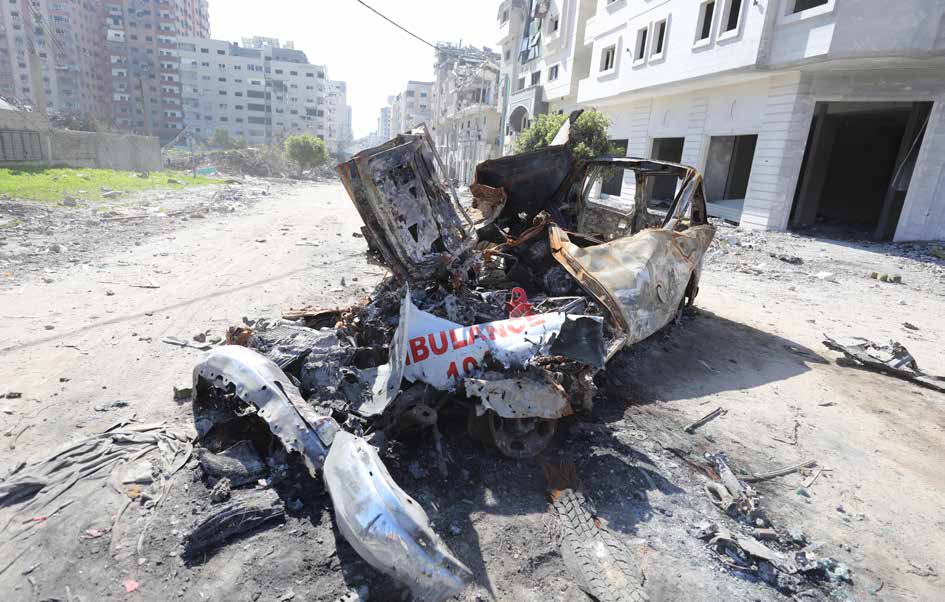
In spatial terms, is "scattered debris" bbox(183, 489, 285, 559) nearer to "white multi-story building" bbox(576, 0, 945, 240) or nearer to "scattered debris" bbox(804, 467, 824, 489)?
"scattered debris" bbox(804, 467, 824, 489)

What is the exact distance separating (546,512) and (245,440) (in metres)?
1.91

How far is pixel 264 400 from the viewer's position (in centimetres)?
270

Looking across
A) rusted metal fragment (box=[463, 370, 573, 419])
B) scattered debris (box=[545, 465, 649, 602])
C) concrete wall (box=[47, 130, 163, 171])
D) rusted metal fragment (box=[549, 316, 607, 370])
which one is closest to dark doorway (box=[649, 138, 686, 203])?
rusted metal fragment (box=[549, 316, 607, 370])

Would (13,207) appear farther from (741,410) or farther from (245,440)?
(741,410)

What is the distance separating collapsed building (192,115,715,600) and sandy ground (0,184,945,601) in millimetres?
424

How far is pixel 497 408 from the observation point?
2.92 m

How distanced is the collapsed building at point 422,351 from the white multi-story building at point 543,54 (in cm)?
2160

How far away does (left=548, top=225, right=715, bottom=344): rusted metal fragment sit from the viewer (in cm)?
395

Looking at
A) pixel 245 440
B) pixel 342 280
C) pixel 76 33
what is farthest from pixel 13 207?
pixel 76 33

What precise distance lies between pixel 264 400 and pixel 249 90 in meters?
101

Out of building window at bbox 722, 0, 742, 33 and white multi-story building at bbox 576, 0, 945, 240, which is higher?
building window at bbox 722, 0, 742, 33

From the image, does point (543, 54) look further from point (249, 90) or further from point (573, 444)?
point (249, 90)

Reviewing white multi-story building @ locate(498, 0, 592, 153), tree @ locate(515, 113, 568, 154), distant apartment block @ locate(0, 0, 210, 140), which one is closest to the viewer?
tree @ locate(515, 113, 568, 154)

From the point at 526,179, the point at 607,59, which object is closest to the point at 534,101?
the point at 607,59
